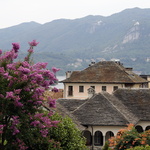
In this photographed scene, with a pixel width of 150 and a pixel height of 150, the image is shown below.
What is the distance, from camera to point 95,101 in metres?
A: 44.9

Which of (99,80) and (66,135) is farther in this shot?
(99,80)

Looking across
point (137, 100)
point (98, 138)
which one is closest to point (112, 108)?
point (98, 138)

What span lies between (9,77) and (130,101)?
106 ft

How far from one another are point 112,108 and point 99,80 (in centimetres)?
3395

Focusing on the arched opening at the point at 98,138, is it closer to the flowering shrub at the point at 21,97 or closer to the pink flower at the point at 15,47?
the flowering shrub at the point at 21,97

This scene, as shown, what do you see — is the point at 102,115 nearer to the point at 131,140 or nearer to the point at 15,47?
the point at 131,140

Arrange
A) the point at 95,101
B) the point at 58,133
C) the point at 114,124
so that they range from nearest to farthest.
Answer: the point at 58,133 → the point at 114,124 → the point at 95,101

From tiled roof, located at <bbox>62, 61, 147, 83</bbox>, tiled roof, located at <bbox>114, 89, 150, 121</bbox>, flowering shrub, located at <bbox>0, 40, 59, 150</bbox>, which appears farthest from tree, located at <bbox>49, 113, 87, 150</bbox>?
tiled roof, located at <bbox>62, 61, 147, 83</bbox>

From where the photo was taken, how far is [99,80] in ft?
254

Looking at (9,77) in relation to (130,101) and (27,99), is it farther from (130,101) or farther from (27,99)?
(130,101)

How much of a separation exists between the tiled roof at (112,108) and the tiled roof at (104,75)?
22748mm

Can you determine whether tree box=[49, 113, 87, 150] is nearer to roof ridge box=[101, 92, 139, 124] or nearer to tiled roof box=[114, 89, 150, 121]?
roof ridge box=[101, 92, 139, 124]

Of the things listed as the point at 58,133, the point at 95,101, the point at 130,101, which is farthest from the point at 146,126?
the point at 58,133

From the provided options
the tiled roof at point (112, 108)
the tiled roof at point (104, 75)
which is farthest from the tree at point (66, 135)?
the tiled roof at point (104, 75)
